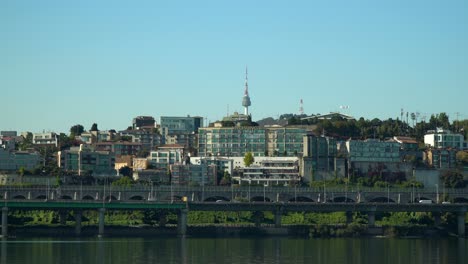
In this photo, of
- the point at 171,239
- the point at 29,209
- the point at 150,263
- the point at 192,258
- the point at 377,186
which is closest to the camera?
the point at 150,263

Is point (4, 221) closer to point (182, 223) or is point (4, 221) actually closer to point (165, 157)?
point (182, 223)

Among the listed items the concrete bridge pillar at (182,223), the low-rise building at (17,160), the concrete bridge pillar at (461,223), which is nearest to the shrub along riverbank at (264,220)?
the concrete bridge pillar at (461,223)

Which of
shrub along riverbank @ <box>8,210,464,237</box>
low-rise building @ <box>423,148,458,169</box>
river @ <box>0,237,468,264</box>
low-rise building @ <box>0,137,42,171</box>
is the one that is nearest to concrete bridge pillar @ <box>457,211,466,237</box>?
shrub along riverbank @ <box>8,210,464,237</box>

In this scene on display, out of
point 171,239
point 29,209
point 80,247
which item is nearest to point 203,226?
point 171,239

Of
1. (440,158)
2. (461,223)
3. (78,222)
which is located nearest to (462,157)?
(440,158)

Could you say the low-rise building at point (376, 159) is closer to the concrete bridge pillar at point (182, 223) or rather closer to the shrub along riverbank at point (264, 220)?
the shrub along riverbank at point (264, 220)

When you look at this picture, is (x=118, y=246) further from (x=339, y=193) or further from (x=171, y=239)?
(x=339, y=193)

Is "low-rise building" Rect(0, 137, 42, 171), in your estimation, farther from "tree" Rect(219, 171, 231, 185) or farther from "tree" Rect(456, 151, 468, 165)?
"tree" Rect(456, 151, 468, 165)
